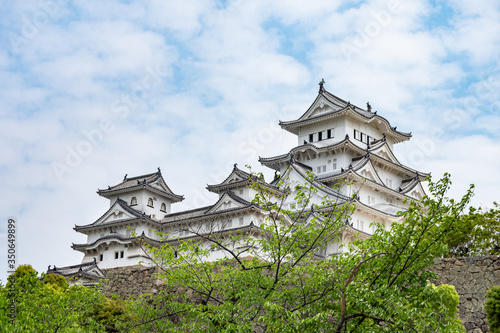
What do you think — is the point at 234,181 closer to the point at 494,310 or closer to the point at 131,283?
the point at 131,283

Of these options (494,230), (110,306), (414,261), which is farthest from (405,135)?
(414,261)

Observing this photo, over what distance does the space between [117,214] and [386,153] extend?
1034 inches

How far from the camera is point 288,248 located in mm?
14727

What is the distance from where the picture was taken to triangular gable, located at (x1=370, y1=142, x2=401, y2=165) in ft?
206

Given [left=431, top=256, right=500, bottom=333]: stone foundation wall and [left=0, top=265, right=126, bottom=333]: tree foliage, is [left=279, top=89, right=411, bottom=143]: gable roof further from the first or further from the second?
[left=0, top=265, right=126, bottom=333]: tree foliage

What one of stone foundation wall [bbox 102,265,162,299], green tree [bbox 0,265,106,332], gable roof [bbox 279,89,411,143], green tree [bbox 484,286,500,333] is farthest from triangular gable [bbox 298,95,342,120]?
green tree [bbox 484,286,500,333]

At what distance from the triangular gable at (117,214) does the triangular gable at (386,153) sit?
23.4 metres

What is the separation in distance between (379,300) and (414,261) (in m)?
1.45

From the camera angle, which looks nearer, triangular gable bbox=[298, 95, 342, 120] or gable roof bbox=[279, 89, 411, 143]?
gable roof bbox=[279, 89, 411, 143]

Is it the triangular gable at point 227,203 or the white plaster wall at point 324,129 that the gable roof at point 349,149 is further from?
the triangular gable at point 227,203

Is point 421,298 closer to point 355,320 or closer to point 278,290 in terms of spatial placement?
point 355,320

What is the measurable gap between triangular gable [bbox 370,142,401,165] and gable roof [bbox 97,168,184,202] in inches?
793

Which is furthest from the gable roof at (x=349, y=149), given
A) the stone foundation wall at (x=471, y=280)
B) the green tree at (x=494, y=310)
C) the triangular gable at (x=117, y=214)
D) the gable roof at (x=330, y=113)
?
the green tree at (x=494, y=310)

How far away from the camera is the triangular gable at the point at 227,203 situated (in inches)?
2212
